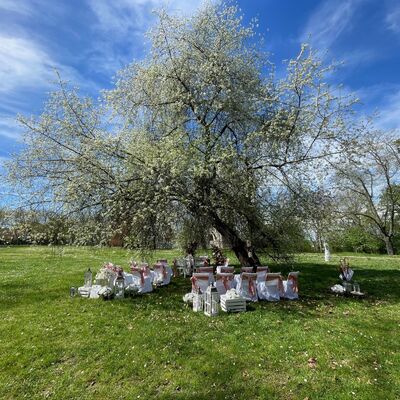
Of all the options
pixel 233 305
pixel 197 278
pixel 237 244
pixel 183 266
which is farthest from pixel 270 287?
pixel 183 266

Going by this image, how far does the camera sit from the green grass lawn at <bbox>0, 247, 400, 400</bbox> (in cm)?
534

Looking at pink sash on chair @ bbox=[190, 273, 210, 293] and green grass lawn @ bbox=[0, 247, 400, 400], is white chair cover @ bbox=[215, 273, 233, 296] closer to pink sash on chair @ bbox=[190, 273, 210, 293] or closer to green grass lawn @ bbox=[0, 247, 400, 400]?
pink sash on chair @ bbox=[190, 273, 210, 293]

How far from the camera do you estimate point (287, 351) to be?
6391mm

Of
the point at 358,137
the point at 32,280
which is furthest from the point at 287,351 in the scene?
the point at 32,280

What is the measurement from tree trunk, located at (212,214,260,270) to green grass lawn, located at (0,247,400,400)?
130 inches

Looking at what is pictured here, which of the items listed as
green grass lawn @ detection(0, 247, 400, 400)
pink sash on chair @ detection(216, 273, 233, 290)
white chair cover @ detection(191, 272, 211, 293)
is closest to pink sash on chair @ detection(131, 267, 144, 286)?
green grass lawn @ detection(0, 247, 400, 400)

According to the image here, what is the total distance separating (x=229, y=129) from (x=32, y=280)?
393 inches

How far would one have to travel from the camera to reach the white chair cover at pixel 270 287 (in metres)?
10.2

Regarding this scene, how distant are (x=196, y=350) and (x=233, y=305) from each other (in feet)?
8.26

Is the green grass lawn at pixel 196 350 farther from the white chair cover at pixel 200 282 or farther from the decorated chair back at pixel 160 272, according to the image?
the decorated chair back at pixel 160 272

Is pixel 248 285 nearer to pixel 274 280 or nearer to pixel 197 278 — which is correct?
pixel 274 280

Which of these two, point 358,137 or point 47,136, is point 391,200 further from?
point 47,136

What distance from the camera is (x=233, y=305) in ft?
29.5

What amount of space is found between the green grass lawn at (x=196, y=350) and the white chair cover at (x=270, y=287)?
15.7 inches
